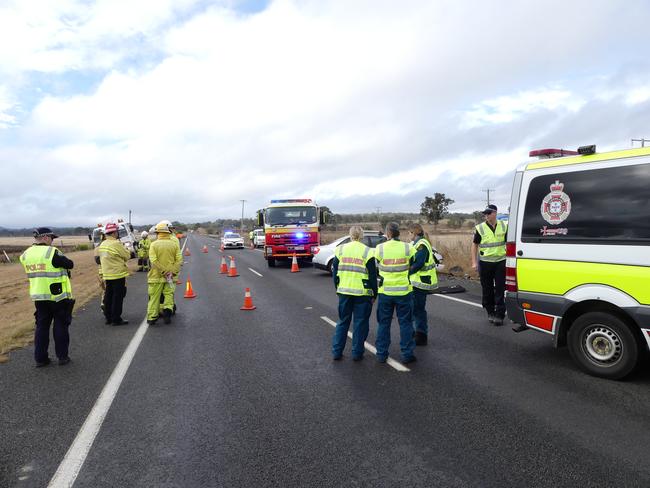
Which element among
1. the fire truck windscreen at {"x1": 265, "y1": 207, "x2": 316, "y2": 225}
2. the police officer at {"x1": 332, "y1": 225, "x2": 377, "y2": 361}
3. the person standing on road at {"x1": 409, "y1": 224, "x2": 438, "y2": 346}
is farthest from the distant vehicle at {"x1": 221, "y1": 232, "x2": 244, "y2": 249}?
the police officer at {"x1": 332, "y1": 225, "x2": 377, "y2": 361}

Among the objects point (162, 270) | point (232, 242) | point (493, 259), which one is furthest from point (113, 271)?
point (232, 242)

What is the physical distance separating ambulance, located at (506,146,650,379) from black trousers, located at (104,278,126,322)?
706 cm

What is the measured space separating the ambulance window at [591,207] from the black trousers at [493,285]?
7.51 feet

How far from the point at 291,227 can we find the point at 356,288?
13844mm

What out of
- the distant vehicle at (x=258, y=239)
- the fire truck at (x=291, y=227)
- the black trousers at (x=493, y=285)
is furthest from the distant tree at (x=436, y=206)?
the black trousers at (x=493, y=285)

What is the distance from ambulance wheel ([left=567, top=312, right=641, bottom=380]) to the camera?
477 cm

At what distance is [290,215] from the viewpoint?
19.9m

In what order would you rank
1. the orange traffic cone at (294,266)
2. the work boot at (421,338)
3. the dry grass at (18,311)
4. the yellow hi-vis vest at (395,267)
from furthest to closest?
the orange traffic cone at (294,266) → the dry grass at (18,311) → the work boot at (421,338) → the yellow hi-vis vest at (395,267)

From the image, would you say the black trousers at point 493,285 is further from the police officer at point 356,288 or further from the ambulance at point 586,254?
the police officer at point 356,288

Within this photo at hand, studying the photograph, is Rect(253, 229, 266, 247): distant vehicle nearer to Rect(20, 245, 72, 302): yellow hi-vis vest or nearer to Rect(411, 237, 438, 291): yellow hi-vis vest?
Rect(20, 245, 72, 302): yellow hi-vis vest

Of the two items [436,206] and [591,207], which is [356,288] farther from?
[436,206]

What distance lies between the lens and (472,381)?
5113 millimetres

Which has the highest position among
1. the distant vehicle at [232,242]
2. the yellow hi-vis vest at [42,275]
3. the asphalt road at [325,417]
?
the yellow hi-vis vest at [42,275]

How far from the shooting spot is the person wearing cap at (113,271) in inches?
337
